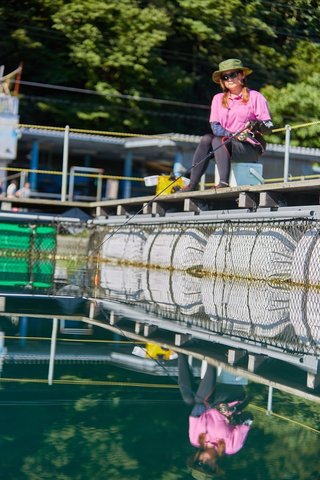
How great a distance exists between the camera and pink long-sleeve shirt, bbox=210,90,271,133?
870cm

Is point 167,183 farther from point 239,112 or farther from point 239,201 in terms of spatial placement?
point 239,201

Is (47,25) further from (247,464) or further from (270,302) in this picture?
(247,464)

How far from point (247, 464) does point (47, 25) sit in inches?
1108

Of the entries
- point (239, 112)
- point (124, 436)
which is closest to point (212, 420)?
point (124, 436)

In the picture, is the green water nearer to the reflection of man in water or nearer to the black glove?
the reflection of man in water

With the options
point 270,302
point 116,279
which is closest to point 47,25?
point 116,279

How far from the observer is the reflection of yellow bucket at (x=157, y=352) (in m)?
3.48

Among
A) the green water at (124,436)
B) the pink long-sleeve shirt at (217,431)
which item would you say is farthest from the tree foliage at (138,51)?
the pink long-sleeve shirt at (217,431)

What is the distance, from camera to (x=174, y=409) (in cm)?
245

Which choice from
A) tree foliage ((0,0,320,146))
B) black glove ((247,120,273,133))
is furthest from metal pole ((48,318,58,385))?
tree foliage ((0,0,320,146))

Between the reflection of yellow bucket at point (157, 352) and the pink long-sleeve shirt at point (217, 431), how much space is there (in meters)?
1.08

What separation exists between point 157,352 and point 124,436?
1.47m

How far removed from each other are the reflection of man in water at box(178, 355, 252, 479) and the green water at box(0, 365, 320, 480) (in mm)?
25

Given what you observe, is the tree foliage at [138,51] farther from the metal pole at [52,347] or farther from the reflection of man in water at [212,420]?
the reflection of man in water at [212,420]
